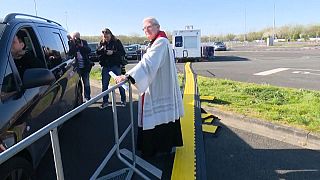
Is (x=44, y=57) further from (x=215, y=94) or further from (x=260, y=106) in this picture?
(x=215, y=94)

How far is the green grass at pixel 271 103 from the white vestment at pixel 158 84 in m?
2.39

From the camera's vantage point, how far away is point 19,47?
346cm

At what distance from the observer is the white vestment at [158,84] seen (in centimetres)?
385

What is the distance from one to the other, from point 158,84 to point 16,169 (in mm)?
2019

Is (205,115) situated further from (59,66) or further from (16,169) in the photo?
(16,169)

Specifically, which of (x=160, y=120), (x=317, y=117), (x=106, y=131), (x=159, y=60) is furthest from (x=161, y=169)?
(x=317, y=117)

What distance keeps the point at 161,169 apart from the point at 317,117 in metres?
3.14

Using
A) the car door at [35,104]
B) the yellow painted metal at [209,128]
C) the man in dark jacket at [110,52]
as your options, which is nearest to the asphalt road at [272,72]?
the yellow painted metal at [209,128]

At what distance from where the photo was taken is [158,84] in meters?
4.10

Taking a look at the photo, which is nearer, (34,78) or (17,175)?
(17,175)

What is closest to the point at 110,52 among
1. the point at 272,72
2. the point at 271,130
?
the point at 271,130

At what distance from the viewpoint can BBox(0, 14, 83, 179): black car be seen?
2.60 metres

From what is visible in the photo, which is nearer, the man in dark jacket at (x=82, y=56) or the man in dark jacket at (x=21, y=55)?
Result: the man in dark jacket at (x=21, y=55)

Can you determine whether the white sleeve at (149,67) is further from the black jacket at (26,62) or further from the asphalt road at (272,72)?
the asphalt road at (272,72)
